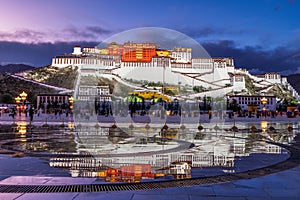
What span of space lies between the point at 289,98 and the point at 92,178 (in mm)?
123133

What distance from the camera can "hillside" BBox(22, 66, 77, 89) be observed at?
→ 361ft

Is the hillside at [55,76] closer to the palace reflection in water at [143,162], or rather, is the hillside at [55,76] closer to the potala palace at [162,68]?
the potala palace at [162,68]

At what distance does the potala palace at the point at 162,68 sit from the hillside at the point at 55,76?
8.13 ft

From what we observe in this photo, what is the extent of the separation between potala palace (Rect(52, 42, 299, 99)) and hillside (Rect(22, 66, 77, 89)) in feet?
8.13

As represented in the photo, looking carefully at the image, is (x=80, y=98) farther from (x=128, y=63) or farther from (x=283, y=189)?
(x=283, y=189)

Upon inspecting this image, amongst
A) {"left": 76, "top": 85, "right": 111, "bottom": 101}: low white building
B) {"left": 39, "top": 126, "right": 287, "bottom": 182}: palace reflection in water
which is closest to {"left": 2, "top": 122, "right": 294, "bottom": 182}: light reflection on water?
{"left": 39, "top": 126, "right": 287, "bottom": 182}: palace reflection in water

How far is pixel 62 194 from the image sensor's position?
4348mm

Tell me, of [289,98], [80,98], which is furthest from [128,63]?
[289,98]

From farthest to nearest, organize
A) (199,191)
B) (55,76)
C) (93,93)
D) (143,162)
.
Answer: (55,76) → (93,93) → (143,162) → (199,191)

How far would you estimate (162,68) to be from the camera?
114m

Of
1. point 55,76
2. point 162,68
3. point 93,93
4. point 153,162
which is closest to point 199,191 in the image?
point 153,162

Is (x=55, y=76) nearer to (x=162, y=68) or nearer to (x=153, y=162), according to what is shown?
(x=162, y=68)

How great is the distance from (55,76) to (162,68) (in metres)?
36.0

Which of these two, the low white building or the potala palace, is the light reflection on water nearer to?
the low white building
